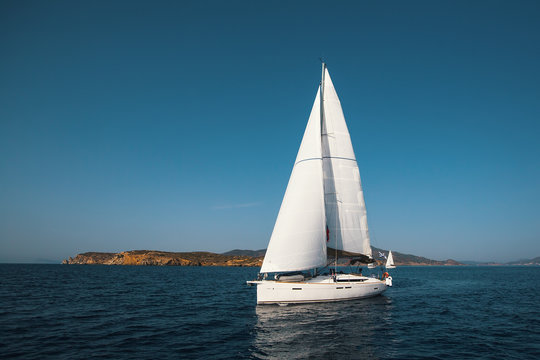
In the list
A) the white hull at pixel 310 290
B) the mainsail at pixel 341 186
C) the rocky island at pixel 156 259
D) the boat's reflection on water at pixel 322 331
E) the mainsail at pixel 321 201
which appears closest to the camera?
the boat's reflection on water at pixel 322 331

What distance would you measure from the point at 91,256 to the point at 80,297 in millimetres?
160783

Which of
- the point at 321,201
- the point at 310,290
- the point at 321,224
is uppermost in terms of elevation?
the point at 321,201

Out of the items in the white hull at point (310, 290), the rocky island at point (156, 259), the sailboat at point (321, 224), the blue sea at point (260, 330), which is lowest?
the rocky island at point (156, 259)

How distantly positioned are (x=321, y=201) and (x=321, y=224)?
6.17ft

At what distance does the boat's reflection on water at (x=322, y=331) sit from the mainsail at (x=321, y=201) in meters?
3.38

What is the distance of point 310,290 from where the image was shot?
2248 centimetres

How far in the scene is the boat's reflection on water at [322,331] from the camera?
12750mm

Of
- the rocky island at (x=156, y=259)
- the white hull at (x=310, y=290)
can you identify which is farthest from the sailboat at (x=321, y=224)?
the rocky island at (x=156, y=259)

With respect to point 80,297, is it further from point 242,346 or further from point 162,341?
point 242,346

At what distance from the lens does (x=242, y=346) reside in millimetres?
13414

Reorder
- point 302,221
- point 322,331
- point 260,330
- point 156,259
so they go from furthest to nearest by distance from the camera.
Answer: point 156,259 → point 302,221 → point 260,330 → point 322,331

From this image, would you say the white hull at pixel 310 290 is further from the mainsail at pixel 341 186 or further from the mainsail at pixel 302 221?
the mainsail at pixel 341 186

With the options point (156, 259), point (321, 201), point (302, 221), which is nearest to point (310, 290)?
point (302, 221)

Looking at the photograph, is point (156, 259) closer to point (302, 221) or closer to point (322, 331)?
point (302, 221)
